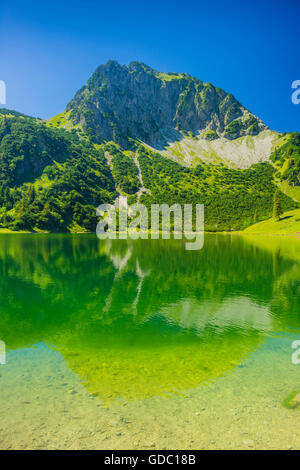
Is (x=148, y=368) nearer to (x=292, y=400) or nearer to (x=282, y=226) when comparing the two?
(x=292, y=400)

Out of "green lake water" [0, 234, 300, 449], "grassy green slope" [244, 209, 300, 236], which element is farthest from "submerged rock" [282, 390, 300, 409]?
"grassy green slope" [244, 209, 300, 236]

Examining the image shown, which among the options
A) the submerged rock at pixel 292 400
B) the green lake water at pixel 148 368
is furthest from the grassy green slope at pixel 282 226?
the submerged rock at pixel 292 400

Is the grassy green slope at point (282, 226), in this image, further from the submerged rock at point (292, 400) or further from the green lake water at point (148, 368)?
the submerged rock at point (292, 400)

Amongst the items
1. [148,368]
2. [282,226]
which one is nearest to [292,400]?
[148,368]

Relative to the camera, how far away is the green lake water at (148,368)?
873 centimetres

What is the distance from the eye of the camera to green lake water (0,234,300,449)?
8.73 m

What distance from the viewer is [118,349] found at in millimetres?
15648

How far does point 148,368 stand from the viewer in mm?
13375

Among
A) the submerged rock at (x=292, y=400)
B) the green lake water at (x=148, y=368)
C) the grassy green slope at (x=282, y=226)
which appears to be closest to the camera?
the green lake water at (x=148, y=368)

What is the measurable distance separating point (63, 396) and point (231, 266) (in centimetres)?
4043

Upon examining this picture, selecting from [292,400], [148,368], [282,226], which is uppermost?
[282,226]

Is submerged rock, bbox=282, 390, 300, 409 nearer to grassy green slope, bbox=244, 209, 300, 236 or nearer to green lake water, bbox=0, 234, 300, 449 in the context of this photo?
green lake water, bbox=0, 234, 300, 449

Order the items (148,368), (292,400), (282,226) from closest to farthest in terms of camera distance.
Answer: (292,400)
(148,368)
(282,226)
